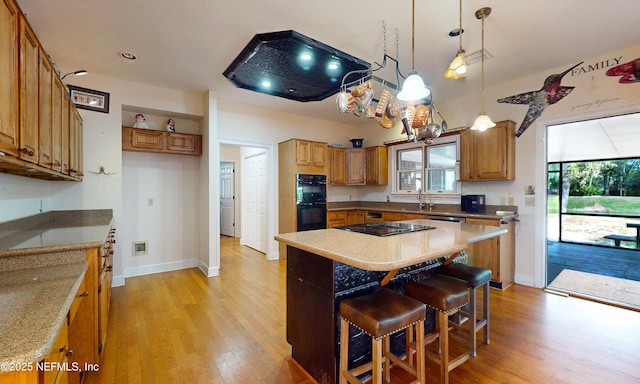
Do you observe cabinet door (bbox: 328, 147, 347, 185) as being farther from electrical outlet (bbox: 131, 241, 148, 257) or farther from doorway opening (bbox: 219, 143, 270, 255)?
electrical outlet (bbox: 131, 241, 148, 257)

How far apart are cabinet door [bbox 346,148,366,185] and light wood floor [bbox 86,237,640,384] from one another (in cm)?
290

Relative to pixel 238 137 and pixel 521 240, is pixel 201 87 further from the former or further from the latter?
pixel 521 240

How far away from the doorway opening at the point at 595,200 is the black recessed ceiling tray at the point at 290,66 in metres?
3.58

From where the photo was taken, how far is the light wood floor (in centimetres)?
189

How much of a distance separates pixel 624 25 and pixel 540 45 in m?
0.61

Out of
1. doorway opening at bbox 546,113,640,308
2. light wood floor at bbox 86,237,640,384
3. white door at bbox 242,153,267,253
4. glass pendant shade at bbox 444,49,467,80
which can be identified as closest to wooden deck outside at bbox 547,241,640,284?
doorway opening at bbox 546,113,640,308

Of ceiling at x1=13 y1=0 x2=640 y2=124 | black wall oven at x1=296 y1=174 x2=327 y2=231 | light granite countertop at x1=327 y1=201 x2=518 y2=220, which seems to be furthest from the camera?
black wall oven at x1=296 y1=174 x2=327 y2=231

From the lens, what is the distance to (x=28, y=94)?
157 centimetres

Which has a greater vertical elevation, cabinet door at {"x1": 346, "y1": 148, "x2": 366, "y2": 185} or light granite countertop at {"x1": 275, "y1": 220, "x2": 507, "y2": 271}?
cabinet door at {"x1": 346, "y1": 148, "x2": 366, "y2": 185}

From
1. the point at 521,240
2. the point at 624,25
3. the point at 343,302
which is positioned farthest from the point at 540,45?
the point at 343,302

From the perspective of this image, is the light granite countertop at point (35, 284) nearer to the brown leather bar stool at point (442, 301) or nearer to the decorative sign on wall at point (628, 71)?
the brown leather bar stool at point (442, 301)

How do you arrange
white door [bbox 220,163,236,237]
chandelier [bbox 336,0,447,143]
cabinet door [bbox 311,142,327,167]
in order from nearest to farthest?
chandelier [bbox 336,0,447,143] → cabinet door [bbox 311,142,327,167] → white door [bbox 220,163,236,237]

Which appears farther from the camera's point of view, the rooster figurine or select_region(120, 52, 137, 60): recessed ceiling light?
the rooster figurine

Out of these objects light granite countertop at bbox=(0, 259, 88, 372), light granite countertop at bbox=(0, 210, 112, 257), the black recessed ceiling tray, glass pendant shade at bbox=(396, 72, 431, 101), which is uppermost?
the black recessed ceiling tray
